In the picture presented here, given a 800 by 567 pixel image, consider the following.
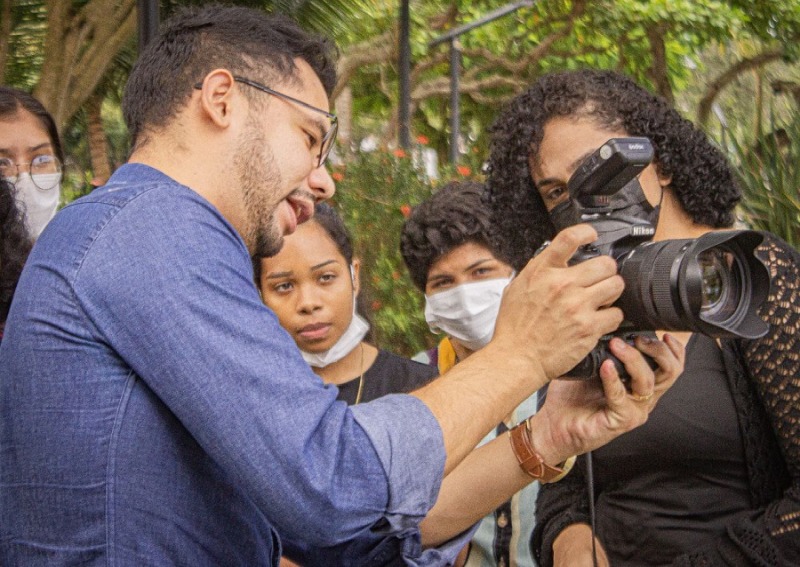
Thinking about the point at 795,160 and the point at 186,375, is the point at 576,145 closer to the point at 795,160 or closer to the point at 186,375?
the point at 186,375

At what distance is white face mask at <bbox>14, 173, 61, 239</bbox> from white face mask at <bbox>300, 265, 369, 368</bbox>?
1239 millimetres

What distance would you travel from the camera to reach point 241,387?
60.0 inches

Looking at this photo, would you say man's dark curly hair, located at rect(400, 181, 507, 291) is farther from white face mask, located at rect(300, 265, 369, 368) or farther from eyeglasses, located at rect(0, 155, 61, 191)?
eyeglasses, located at rect(0, 155, 61, 191)

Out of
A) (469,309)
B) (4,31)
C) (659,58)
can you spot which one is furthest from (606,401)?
(659,58)

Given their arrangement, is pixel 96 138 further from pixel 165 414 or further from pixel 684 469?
pixel 165 414

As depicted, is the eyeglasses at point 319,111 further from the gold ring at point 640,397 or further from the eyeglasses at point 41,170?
the eyeglasses at point 41,170

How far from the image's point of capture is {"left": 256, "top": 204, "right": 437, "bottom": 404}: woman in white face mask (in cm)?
352

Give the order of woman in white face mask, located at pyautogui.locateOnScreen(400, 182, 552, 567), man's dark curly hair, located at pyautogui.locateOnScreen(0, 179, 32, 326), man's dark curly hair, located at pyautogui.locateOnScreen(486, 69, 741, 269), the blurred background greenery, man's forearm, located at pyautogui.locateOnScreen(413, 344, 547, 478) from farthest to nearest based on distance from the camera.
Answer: the blurred background greenery
woman in white face mask, located at pyautogui.locateOnScreen(400, 182, 552, 567)
man's dark curly hair, located at pyautogui.locateOnScreen(0, 179, 32, 326)
man's dark curly hair, located at pyautogui.locateOnScreen(486, 69, 741, 269)
man's forearm, located at pyautogui.locateOnScreen(413, 344, 547, 478)

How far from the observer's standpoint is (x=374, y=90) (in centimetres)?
1692

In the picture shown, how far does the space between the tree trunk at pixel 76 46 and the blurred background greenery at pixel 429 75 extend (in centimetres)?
1

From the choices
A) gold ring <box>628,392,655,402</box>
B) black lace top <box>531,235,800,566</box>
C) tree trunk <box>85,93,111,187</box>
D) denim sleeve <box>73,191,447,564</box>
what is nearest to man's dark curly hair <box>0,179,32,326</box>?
denim sleeve <box>73,191,447,564</box>

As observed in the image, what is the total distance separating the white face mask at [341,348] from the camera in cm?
353

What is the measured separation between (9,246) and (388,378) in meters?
1.34

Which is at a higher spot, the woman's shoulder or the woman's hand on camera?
the woman's hand on camera
